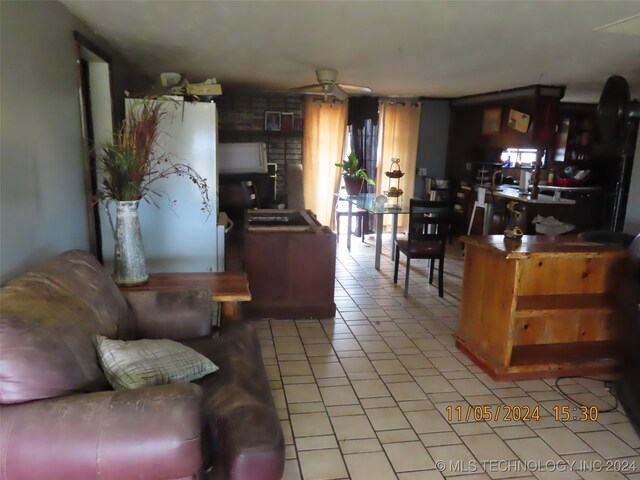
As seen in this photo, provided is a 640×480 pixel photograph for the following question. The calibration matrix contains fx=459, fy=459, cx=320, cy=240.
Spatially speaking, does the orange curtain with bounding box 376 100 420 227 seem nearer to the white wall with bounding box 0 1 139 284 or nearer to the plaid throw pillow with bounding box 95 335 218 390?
the white wall with bounding box 0 1 139 284

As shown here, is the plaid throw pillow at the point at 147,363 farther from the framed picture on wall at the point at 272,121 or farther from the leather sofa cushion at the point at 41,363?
the framed picture on wall at the point at 272,121

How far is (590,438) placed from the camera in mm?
2207

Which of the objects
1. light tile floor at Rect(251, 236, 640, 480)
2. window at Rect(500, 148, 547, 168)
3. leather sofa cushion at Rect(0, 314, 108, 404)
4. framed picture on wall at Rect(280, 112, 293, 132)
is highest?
framed picture on wall at Rect(280, 112, 293, 132)

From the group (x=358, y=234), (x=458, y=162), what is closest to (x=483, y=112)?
(x=458, y=162)

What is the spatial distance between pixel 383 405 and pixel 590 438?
994 millimetres

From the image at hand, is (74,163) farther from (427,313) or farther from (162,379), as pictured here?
(427,313)

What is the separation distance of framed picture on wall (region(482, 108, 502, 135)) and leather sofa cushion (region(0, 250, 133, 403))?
201 inches

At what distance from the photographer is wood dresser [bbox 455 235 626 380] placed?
263 cm

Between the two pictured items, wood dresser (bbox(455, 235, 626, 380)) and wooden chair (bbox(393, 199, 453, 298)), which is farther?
wooden chair (bbox(393, 199, 453, 298))

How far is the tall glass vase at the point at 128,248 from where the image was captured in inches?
96.2

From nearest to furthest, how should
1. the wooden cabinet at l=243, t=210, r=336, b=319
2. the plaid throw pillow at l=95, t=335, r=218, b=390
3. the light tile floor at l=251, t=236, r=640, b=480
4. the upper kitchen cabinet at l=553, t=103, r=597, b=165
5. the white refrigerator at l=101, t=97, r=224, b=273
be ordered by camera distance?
the plaid throw pillow at l=95, t=335, r=218, b=390, the light tile floor at l=251, t=236, r=640, b=480, the white refrigerator at l=101, t=97, r=224, b=273, the wooden cabinet at l=243, t=210, r=336, b=319, the upper kitchen cabinet at l=553, t=103, r=597, b=165

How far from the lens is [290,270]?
3535mm

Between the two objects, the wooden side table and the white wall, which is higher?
the white wall

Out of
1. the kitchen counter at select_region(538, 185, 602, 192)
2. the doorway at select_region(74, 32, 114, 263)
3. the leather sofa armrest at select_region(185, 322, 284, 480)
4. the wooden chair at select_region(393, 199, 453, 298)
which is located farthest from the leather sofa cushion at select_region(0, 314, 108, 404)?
the kitchen counter at select_region(538, 185, 602, 192)
